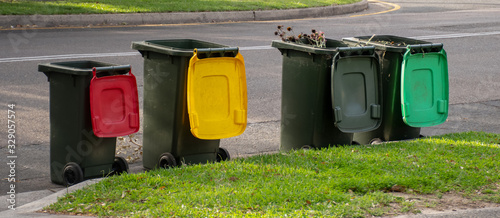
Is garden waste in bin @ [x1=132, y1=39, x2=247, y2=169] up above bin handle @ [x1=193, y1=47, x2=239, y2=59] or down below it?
below

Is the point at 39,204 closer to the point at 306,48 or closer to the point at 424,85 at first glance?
the point at 306,48

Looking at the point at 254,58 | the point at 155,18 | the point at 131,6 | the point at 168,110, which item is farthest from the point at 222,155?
the point at 131,6

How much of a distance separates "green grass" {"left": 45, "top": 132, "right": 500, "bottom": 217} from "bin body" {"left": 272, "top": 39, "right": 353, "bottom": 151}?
19 centimetres

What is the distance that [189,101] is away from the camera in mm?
5695

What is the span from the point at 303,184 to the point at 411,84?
1879mm

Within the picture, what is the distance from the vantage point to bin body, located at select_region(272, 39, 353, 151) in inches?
241

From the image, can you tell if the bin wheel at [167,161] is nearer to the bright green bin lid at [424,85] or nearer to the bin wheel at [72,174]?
the bin wheel at [72,174]

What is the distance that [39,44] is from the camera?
1227cm

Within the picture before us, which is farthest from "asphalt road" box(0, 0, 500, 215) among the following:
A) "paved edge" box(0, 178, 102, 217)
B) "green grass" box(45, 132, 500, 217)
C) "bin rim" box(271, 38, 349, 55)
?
"bin rim" box(271, 38, 349, 55)

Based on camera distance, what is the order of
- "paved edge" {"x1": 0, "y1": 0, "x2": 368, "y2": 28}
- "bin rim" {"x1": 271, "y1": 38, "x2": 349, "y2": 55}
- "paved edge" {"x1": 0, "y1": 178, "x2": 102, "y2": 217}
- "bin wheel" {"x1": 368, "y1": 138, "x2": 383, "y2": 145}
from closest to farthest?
"paved edge" {"x1": 0, "y1": 178, "x2": 102, "y2": 217}
"bin rim" {"x1": 271, "y1": 38, "x2": 349, "y2": 55}
"bin wheel" {"x1": 368, "y1": 138, "x2": 383, "y2": 145}
"paved edge" {"x1": 0, "y1": 0, "x2": 368, "y2": 28}

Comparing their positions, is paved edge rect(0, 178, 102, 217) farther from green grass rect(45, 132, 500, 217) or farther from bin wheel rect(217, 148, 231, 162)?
bin wheel rect(217, 148, 231, 162)

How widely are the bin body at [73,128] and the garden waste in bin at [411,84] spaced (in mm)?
2488

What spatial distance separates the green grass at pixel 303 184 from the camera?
4.67m

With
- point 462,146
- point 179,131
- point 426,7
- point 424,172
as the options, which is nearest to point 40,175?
point 179,131
